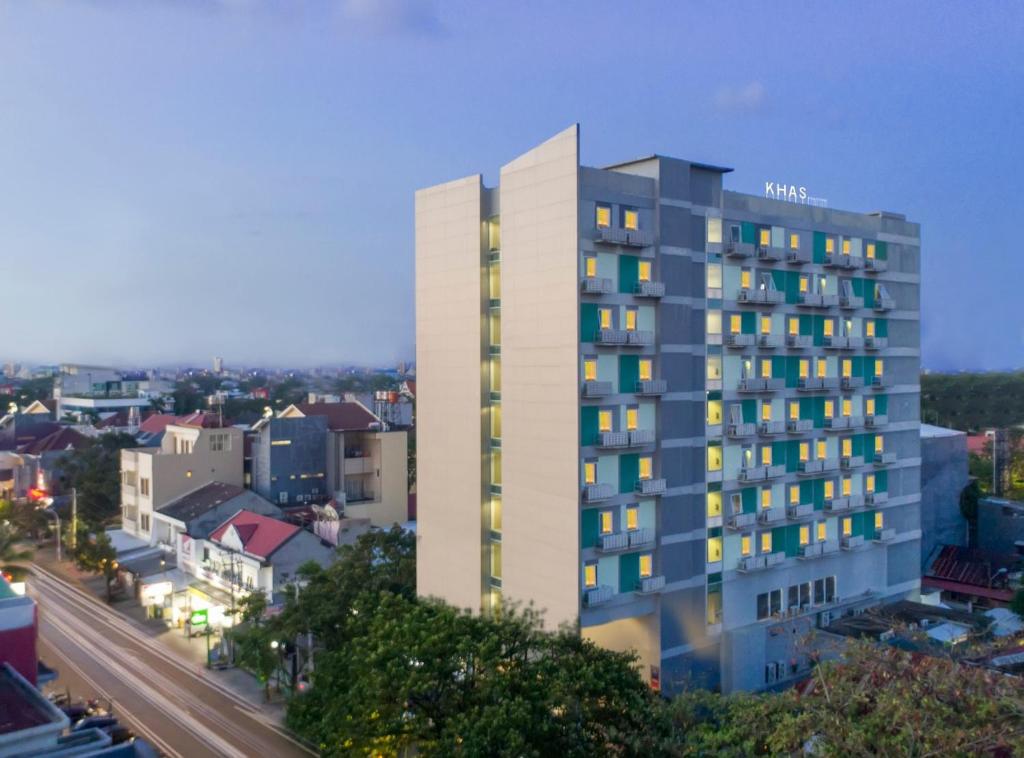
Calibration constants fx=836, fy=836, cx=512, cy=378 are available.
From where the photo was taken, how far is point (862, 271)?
135ft

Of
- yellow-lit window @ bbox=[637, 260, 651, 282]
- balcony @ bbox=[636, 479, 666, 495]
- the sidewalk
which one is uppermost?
yellow-lit window @ bbox=[637, 260, 651, 282]

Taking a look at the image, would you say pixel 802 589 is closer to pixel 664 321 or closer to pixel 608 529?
pixel 608 529

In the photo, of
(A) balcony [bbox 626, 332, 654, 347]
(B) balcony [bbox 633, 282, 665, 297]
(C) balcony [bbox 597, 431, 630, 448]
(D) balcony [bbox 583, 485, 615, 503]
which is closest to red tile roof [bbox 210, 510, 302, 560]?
(D) balcony [bbox 583, 485, 615, 503]

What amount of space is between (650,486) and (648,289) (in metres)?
7.61

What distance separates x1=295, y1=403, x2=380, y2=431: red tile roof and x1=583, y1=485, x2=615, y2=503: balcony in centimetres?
3558

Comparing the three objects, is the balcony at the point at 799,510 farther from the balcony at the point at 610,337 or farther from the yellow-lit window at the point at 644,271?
the yellow-lit window at the point at 644,271

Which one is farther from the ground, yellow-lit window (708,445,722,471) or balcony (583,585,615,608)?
yellow-lit window (708,445,722,471)

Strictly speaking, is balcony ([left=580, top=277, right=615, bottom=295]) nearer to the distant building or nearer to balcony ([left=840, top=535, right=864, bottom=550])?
balcony ([left=840, top=535, right=864, bottom=550])

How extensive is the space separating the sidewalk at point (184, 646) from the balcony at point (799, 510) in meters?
23.4

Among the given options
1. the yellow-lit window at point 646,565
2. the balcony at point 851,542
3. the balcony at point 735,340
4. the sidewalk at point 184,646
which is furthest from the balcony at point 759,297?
the sidewalk at point 184,646

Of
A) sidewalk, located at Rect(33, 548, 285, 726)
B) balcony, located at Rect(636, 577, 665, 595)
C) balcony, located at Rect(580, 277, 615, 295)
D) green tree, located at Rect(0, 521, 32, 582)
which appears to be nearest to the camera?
balcony, located at Rect(580, 277, 615, 295)

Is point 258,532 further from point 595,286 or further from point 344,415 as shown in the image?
point 595,286

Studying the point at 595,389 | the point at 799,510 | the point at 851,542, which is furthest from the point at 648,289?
the point at 851,542

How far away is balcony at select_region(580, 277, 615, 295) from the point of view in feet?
100
